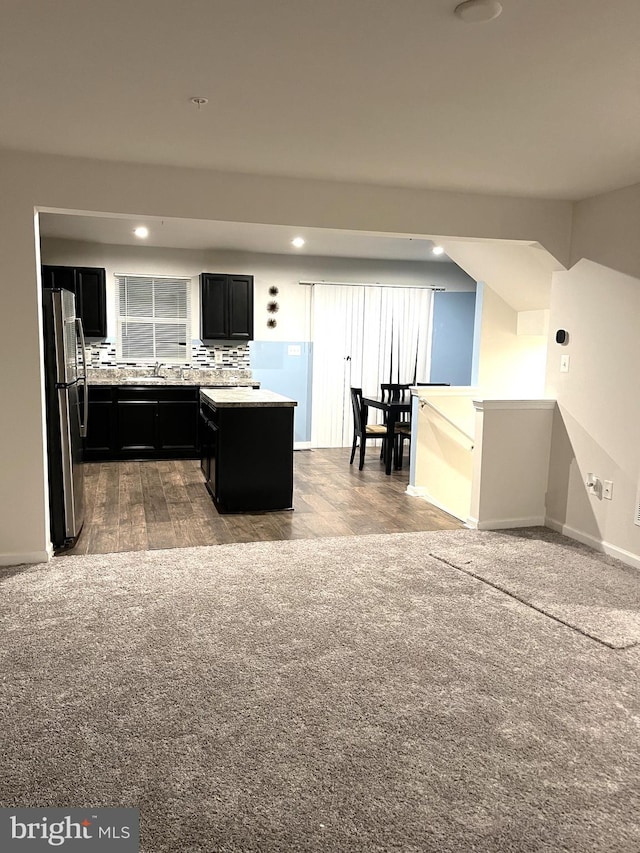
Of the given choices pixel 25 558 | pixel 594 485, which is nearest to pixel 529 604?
pixel 594 485

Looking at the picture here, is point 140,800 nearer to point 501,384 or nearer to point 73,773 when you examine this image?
point 73,773

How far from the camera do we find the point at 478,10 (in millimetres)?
1975

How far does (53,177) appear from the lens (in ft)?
12.3

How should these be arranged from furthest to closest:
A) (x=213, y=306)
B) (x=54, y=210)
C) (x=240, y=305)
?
(x=240, y=305) < (x=213, y=306) < (x=54, y=210)

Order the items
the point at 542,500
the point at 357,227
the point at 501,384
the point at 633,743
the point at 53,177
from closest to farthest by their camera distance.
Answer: the point at 633,743 → the point at 53,177 → the point at 357,227 → the point at 542,500 → the point at 501,384

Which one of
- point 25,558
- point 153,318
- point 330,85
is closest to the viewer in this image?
point 330,85

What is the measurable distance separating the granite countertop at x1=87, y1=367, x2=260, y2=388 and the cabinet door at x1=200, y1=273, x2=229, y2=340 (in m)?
0.52

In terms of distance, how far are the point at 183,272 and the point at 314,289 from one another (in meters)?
1.65

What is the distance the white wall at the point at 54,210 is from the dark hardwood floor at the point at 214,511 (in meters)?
0.57

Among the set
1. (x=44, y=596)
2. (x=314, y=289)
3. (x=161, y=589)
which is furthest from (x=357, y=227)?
(x=314, y=289)

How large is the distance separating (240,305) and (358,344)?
168 centimetres

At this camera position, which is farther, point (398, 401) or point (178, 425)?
point (178, 425)

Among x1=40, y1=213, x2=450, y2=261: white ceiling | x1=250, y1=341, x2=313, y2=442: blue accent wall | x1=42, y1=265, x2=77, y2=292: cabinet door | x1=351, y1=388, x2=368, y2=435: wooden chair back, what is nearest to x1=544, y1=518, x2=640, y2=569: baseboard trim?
x1=351, y1=388, x2=368, y2=435: wooden chair back

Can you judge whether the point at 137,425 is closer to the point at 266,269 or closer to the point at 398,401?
the point at 266,269
